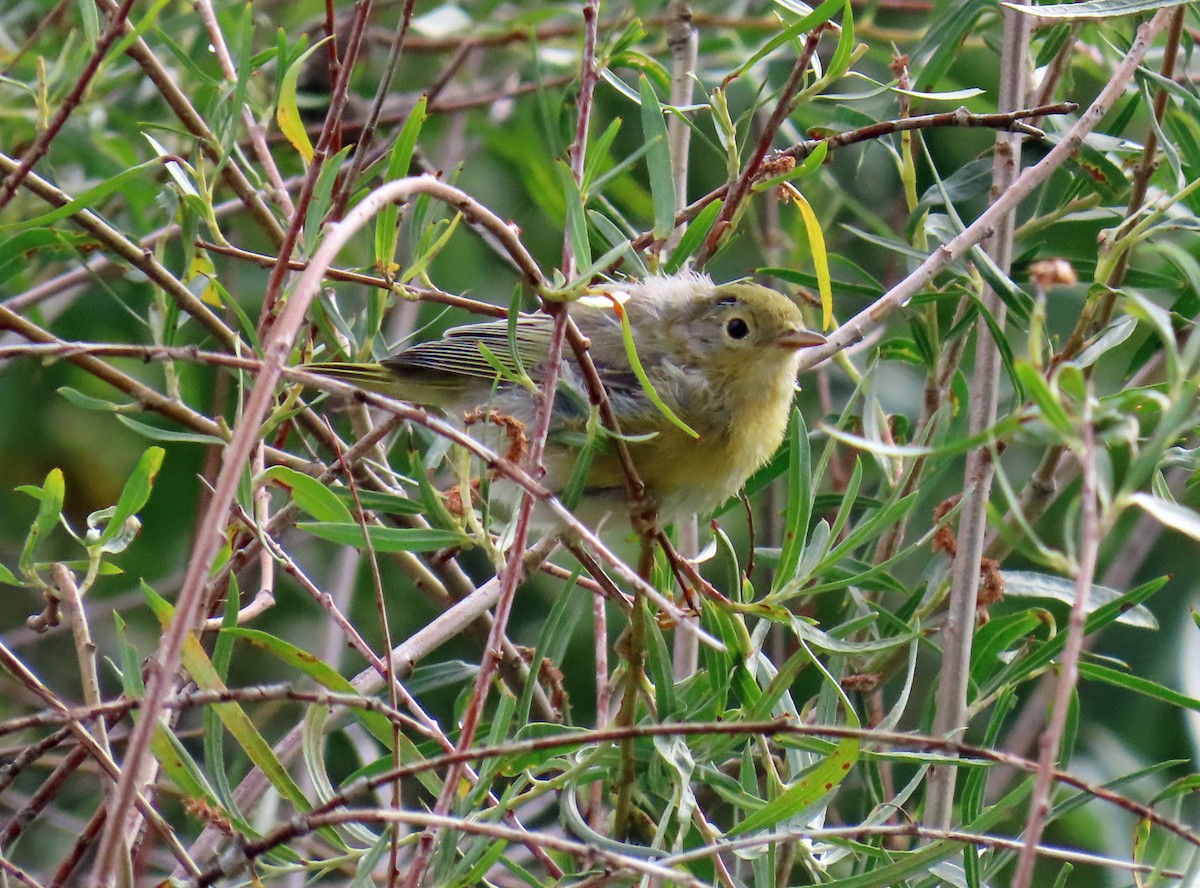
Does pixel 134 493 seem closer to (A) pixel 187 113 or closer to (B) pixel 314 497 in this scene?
(B) pixel 314 497

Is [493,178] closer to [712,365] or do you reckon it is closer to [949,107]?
[949,107]

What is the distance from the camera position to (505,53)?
7.00 metres

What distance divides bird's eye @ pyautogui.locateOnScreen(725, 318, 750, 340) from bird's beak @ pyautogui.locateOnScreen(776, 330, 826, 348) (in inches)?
6.3

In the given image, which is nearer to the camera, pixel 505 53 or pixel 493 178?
pixel 493 178

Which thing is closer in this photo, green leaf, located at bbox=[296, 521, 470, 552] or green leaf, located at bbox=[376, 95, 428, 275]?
green leaf, located at bbox=[296, 521, 470, 552]

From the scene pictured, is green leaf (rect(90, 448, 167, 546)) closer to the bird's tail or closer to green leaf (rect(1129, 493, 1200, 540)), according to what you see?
the bird's tail

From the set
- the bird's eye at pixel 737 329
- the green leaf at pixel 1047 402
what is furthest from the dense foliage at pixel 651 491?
the bird's eye at pixel 737 329

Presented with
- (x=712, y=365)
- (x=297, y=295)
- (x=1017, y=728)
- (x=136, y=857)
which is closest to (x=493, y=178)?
(x=712, y=365)

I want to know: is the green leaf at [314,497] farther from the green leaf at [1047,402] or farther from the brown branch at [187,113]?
the green leaf at [1047,402]

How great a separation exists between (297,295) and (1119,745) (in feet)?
15.2

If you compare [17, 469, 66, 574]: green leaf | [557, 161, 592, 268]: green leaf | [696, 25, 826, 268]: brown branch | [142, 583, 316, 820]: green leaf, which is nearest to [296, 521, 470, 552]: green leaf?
[142, 583, 316, 820]: green leaf

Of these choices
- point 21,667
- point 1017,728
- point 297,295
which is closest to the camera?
point 297,295

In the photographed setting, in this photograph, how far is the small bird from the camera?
338 centimetres

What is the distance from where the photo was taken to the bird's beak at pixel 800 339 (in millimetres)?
3396
